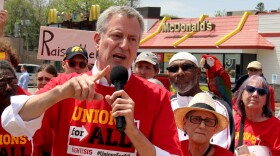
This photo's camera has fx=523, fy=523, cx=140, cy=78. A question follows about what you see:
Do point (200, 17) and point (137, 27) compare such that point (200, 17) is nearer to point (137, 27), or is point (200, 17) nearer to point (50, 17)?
point (50, 17)

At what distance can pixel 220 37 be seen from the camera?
34.8 m

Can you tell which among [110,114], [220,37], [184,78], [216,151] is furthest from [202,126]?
[220,37]

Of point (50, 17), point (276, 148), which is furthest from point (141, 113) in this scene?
point (50, 17)

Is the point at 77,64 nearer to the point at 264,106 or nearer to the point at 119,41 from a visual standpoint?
the point at 264,106

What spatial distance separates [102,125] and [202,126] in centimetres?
139

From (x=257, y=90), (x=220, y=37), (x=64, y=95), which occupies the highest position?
(x=64, y=95)

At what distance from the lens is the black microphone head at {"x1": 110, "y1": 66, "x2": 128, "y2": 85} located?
8.35 feet

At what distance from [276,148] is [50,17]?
135 ft

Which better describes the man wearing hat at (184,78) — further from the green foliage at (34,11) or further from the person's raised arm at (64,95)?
the green foliage at (34,11)

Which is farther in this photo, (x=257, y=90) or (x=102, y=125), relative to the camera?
(x=257, y=90)

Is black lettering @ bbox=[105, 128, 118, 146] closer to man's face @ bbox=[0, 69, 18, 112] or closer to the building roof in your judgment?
man's face @ bbox=[0, 69, 18, 112]

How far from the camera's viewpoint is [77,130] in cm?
273

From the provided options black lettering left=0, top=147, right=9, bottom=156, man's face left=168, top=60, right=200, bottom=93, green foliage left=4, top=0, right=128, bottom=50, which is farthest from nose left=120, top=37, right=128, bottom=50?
green foliage left=4, top=0, right=128, bottom=50

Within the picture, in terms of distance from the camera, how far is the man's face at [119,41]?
106 inches
